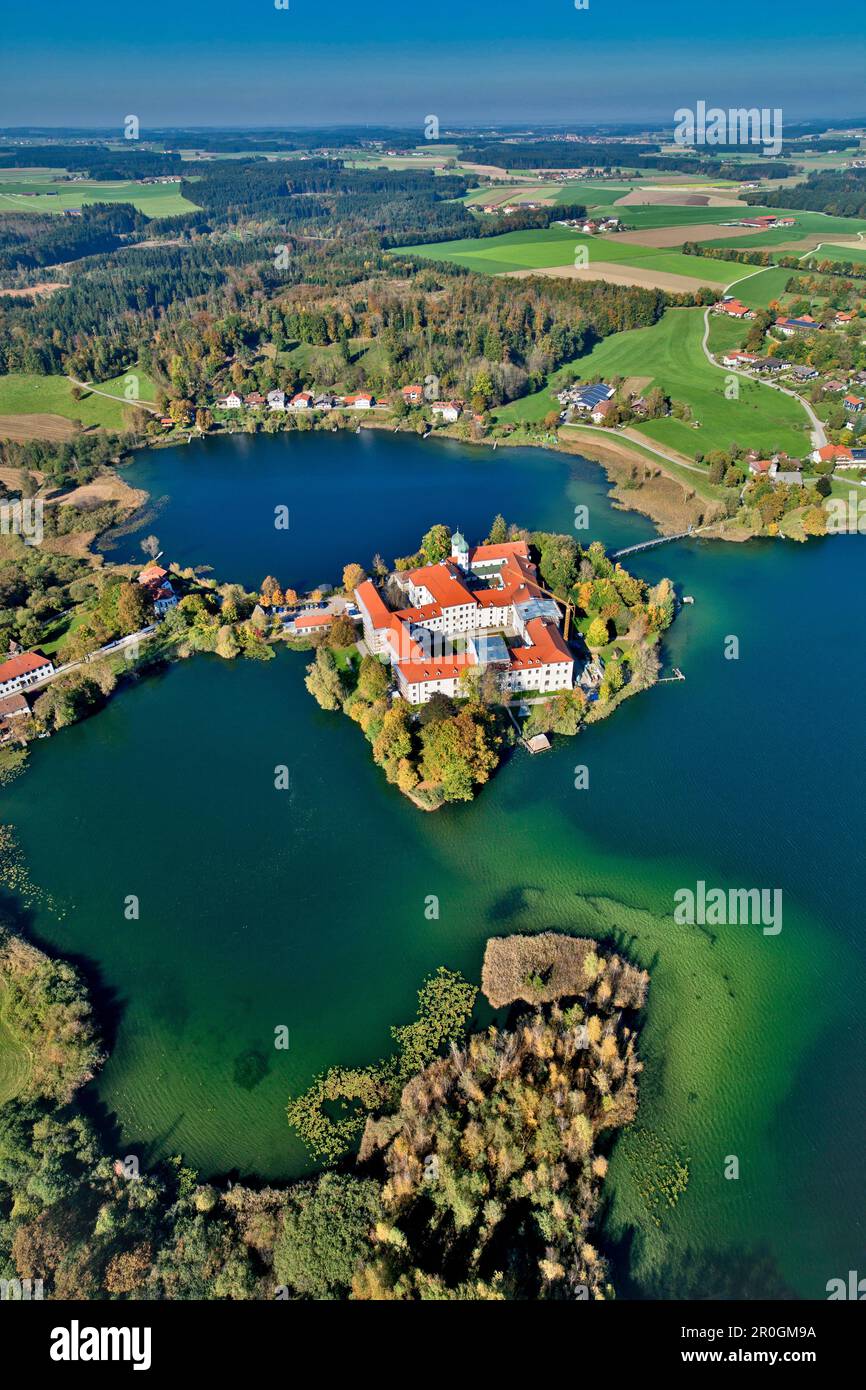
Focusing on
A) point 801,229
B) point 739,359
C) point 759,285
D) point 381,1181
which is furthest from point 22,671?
point 801,229

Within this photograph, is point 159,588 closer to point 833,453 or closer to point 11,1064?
point 11,1064

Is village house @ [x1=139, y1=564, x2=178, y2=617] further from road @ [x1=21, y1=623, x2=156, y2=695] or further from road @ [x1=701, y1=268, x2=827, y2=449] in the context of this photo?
road @ [x1=701, y1=268, x2=827, y2=449]

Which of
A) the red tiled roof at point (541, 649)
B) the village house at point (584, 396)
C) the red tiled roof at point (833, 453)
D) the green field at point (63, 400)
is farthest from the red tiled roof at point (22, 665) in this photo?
the red tiled roof at point (833, 453)

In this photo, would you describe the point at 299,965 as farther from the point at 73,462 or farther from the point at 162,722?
the point at 73,462

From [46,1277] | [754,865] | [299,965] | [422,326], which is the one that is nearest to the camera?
[46,1277]

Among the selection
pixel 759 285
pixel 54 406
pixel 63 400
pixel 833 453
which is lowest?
pixel 833 453

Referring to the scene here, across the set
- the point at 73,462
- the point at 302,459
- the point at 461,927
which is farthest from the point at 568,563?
the point at 73,462

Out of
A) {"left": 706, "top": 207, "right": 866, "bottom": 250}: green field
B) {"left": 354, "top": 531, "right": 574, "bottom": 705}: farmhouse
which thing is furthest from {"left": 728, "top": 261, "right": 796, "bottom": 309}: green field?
{"left": 354, "top": 531, "right": 574, "bottom": 705}: farmhouse

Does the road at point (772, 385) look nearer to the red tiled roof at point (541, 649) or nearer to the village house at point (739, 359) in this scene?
the village house at point (739, 359)
